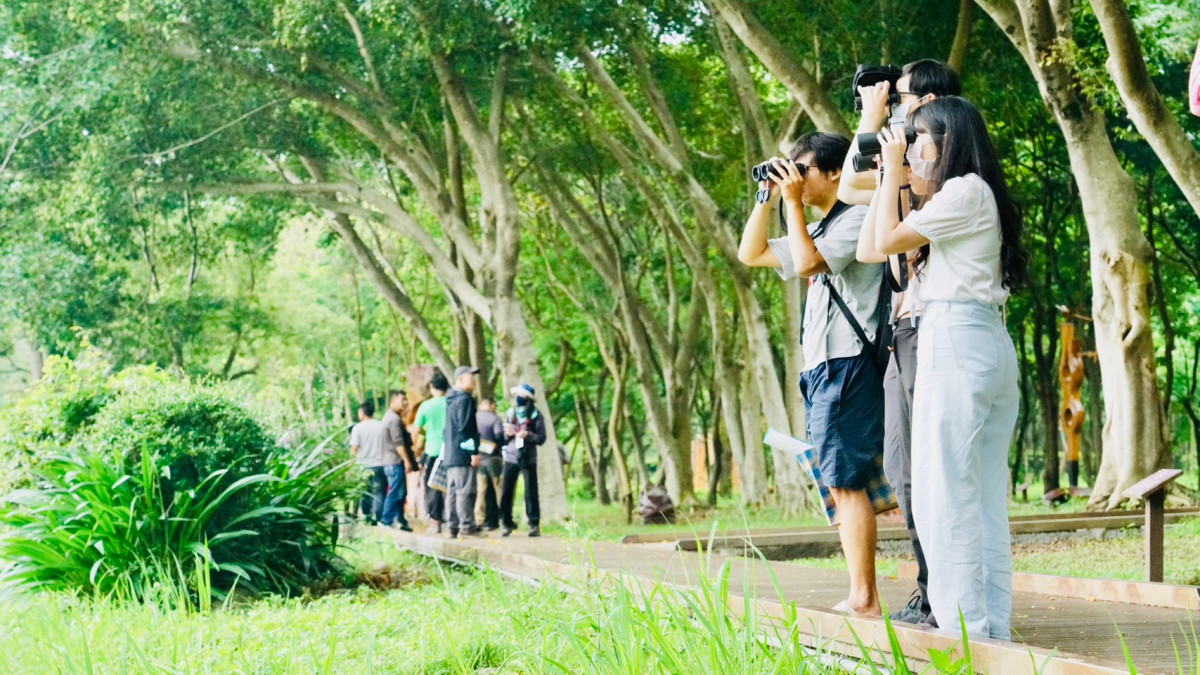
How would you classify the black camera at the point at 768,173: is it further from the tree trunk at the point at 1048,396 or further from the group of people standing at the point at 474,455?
the tree trunk at the point at 1048,396

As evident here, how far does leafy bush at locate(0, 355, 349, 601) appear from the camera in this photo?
8.80 m

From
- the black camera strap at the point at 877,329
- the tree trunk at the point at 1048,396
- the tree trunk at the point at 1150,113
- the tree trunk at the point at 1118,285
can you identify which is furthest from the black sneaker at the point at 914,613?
the tree trunk at the point at 1048,396

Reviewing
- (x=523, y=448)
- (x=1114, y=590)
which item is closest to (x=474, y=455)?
(x=523, y=448)

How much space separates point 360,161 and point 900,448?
20.6 meters

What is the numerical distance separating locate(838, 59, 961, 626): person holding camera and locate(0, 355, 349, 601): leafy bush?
4947mm

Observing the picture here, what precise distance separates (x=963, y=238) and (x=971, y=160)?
0.27 m

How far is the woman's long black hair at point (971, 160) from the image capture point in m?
4.34

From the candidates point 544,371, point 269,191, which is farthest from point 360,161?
point 544,371

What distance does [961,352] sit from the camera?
4184mm

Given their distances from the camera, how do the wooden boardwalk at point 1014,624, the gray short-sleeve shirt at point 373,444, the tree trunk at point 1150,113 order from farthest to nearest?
the gray short-sleeve shirt at point 373,444 < the tree trunk at point 1150,113 < the wooden boardwalk at point 1014,624

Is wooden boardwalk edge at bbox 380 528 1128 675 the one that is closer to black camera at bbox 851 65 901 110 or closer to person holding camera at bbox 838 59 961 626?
person holding camera at bbox 838 59 961 626

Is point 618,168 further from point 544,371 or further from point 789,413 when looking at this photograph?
point 544,371

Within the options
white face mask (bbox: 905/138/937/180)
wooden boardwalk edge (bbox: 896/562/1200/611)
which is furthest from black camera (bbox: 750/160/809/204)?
wooden boardwalk edge (bbox: 896/562/1200/611)

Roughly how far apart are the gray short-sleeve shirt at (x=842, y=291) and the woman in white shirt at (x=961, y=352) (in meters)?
0.53
